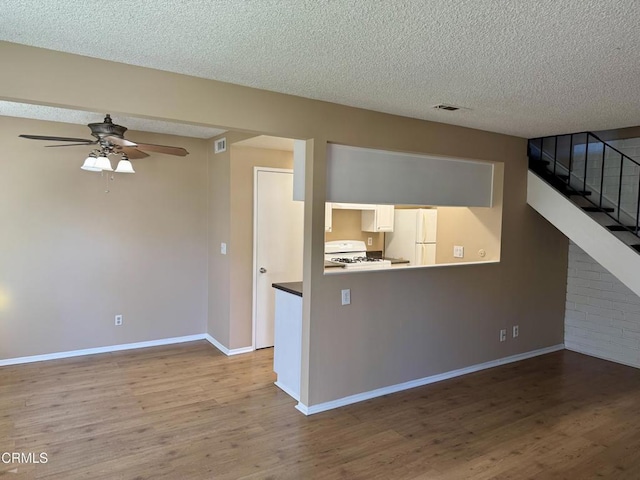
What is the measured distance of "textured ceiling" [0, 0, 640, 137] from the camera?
187 centimetres

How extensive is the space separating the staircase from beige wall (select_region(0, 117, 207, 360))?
3.98m

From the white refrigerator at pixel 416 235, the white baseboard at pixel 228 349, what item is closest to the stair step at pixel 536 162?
the white refrigerator at pixel 416 235

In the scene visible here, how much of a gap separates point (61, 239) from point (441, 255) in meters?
4.34

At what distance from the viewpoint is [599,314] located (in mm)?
A: 5078

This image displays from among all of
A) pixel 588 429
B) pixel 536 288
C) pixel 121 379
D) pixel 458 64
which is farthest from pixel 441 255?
pixel 121 379

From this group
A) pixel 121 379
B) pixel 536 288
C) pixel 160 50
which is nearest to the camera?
Result: pixel 160 50

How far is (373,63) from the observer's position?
2.53m

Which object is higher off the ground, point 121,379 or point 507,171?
point 507,171

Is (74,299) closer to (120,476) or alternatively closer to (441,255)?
(120,476)

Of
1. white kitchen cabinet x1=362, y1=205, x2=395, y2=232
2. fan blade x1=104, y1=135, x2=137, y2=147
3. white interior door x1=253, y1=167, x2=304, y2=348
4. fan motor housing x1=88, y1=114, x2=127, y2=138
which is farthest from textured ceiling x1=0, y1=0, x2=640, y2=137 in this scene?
white kitchen cabinet x1=362, y1=205, x2=395, y2=232

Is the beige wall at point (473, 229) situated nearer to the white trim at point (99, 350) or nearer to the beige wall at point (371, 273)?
the beige wall at point (371, 273)

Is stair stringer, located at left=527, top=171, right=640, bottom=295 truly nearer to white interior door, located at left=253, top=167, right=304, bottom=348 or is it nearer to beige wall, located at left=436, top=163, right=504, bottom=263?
beige wall, located at left=436, top=163, right=504, bottom=263

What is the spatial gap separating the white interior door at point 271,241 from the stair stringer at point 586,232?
270 centimetres

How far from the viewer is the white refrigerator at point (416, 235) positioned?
5.68 metres
